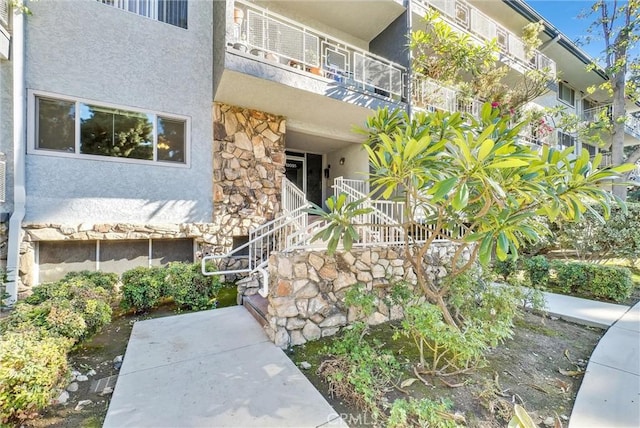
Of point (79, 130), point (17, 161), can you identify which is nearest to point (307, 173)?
point (79, 130)

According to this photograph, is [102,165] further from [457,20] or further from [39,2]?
[457,20]

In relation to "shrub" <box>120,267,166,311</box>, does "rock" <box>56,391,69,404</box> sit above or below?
below

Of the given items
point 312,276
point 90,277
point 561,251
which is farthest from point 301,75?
point 561,251

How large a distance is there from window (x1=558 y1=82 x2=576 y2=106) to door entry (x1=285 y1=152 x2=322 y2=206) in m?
14.5

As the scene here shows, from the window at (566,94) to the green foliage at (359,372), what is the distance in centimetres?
1873

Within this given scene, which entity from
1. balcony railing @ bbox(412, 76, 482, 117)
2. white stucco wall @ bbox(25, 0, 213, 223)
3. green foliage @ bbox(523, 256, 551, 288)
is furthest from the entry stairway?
balcony railing @ bbox(412, 76, 482, 117)

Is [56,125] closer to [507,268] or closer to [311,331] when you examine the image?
[311,331]

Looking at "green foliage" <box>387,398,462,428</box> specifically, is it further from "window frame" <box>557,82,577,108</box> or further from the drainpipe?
"window frame" <box>557,82,577,108</box>

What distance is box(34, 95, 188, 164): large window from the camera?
5.33 m

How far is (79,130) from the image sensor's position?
554 cm

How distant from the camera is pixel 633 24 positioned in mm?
9609

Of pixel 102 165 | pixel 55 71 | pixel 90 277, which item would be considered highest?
pixel 55 71

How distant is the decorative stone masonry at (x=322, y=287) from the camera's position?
3.97 meters

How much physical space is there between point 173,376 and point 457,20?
1210cm
